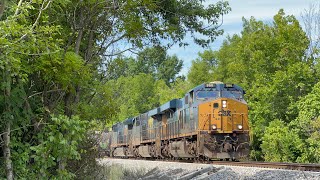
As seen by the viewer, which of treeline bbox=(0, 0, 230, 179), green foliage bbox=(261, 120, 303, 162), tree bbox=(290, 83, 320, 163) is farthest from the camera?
green foliage bbox=(261, 120, 303, 162)

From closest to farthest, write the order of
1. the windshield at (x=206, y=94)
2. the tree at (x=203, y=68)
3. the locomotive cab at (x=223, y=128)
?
the locomotive cab at (x=223, y=128) < the windshield at (x=206, y=94) < the tree at (x=203, y=68)

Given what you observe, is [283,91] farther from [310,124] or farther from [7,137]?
[7,137]

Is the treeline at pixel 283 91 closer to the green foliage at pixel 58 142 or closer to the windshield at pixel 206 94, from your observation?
the windshield at pixel 206 94

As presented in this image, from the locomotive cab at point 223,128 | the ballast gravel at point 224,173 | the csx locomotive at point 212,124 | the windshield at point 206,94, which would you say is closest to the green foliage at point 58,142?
the ballast gravel at point 224,173

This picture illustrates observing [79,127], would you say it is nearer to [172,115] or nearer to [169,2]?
[169,2]

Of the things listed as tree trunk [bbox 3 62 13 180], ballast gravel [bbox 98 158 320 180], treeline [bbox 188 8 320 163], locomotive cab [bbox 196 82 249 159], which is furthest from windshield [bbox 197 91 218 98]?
tree trunk [bbox 3 62 13 180]

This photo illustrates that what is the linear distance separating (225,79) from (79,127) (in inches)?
1918

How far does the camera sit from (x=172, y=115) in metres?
24.4

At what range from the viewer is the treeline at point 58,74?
654 cm

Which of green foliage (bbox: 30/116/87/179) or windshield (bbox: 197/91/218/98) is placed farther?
windshield (bbox: 197/91/218/98)

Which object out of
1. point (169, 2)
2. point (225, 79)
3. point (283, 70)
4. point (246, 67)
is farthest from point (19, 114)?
point (225, 79)

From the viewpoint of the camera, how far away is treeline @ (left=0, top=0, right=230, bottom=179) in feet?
21.4

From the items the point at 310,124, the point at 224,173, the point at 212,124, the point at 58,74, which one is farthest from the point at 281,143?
the point at 58,74

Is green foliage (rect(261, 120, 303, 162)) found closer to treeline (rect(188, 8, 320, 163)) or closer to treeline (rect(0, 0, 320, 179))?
treeline (rect(188, 8, 320, 163))
